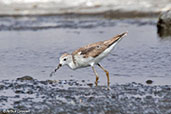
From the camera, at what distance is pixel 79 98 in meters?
8.30

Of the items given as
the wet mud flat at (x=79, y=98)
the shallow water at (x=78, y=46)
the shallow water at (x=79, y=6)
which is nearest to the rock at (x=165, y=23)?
the shallow water at (x=78, y=46)

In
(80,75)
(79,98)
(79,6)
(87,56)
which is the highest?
(79,6)

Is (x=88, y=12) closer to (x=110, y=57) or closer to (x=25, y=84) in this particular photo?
(x=110, y=57)

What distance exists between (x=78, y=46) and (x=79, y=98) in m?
6.26

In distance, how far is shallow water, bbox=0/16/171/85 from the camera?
1049 cm

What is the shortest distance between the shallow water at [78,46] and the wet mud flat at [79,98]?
0.66 metres

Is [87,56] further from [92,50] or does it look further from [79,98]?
[79,98]

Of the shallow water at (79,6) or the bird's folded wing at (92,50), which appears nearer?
the bird's folded wing at (92,50)

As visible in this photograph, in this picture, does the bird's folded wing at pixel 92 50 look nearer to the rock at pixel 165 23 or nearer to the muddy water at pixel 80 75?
the muddy water at pixel 80 75

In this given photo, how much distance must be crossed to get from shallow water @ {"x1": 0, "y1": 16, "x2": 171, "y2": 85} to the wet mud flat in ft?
2.16

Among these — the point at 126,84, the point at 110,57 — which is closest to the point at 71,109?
the point at 126,84

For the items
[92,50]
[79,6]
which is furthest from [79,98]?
[79,6]

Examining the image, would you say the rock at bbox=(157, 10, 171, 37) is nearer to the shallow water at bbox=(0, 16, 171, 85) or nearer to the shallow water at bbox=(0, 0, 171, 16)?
the shallow water at bbox=(0, 16, 171, 85)

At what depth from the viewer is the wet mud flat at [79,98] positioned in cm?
752
